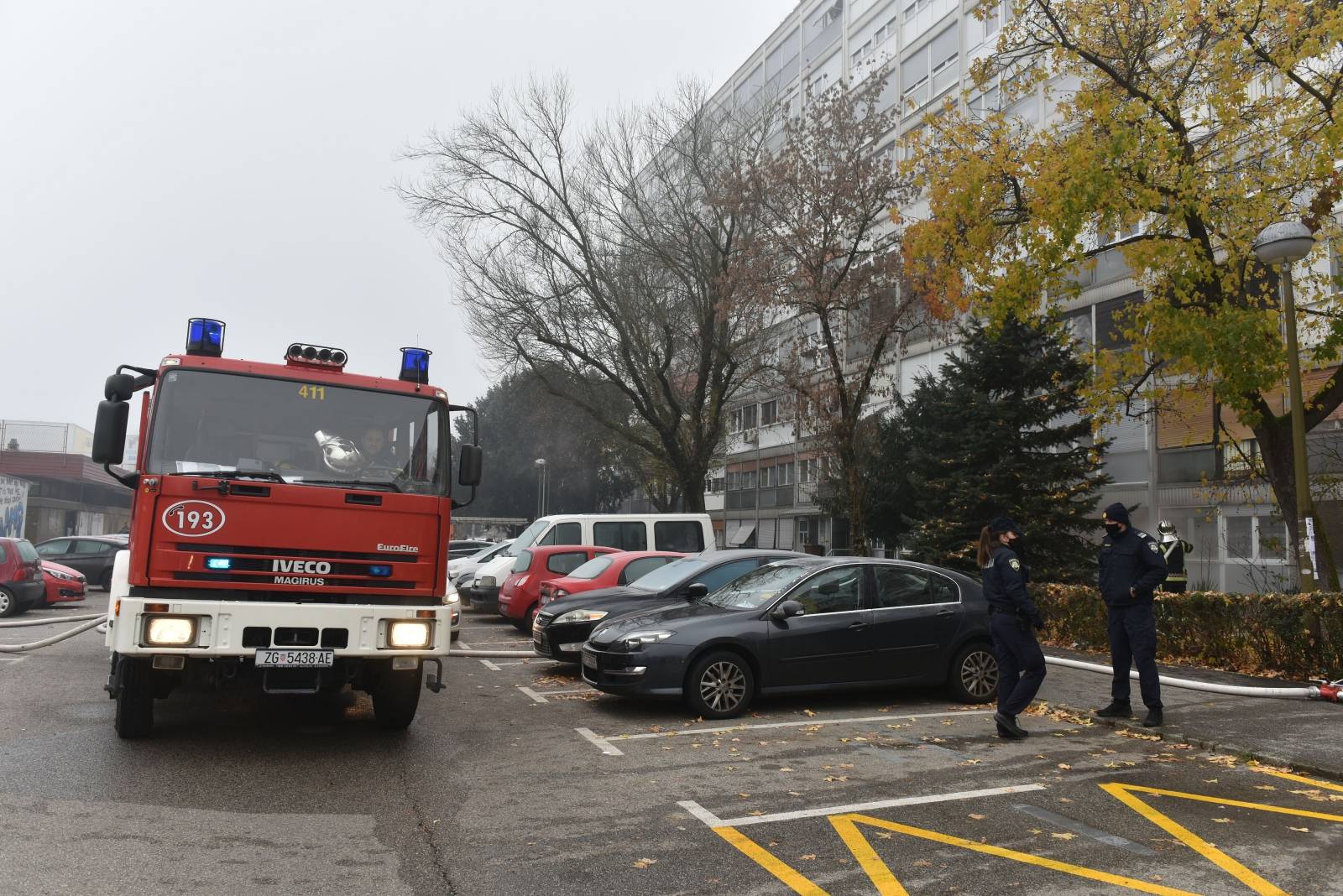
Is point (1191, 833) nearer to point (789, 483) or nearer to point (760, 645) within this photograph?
point (760, 645)

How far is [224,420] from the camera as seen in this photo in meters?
7.56

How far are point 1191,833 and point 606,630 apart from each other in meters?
5.34

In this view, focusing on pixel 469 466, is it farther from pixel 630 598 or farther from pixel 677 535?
pixel 677 535

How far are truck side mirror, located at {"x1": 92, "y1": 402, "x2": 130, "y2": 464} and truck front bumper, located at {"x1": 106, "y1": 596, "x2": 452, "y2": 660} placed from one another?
1.00 meters

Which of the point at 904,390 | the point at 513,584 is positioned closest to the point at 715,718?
the point at 513,584

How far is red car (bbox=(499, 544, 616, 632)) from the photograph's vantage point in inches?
669

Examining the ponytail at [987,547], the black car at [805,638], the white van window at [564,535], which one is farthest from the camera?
the white van window at [564,535]

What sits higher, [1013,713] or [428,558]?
[428,558]

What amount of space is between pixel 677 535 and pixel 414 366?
12051 millimetres

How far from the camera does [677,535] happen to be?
2020cm

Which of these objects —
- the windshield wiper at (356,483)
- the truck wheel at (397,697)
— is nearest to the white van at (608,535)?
the truck wheel at (397,697)

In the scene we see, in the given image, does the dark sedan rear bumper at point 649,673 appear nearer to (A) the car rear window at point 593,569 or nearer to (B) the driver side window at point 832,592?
(B) the driver side window at point 832,592

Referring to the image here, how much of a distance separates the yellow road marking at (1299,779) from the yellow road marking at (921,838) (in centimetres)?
298

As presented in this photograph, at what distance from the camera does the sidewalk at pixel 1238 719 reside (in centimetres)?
792
